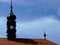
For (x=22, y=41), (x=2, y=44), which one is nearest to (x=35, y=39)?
(x=22, y=41)

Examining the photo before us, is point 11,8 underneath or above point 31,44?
above

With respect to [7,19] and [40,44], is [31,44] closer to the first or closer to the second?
[40,44]

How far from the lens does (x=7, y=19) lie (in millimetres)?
67438

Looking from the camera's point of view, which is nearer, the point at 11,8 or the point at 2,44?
the point at 2,44

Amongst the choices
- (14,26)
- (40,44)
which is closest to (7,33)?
(14,26)

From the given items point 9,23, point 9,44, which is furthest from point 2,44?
point 9,23

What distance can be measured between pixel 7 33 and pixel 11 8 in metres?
4.84

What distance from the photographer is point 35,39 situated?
69.4 metres

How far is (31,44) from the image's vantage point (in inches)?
2579

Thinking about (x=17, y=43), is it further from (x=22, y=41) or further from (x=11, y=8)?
(x=11, y=8)

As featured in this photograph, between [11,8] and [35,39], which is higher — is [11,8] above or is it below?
above

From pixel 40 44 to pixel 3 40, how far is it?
6.87m

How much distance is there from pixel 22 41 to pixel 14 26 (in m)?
3.30

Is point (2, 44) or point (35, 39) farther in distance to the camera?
point (35, 39)
